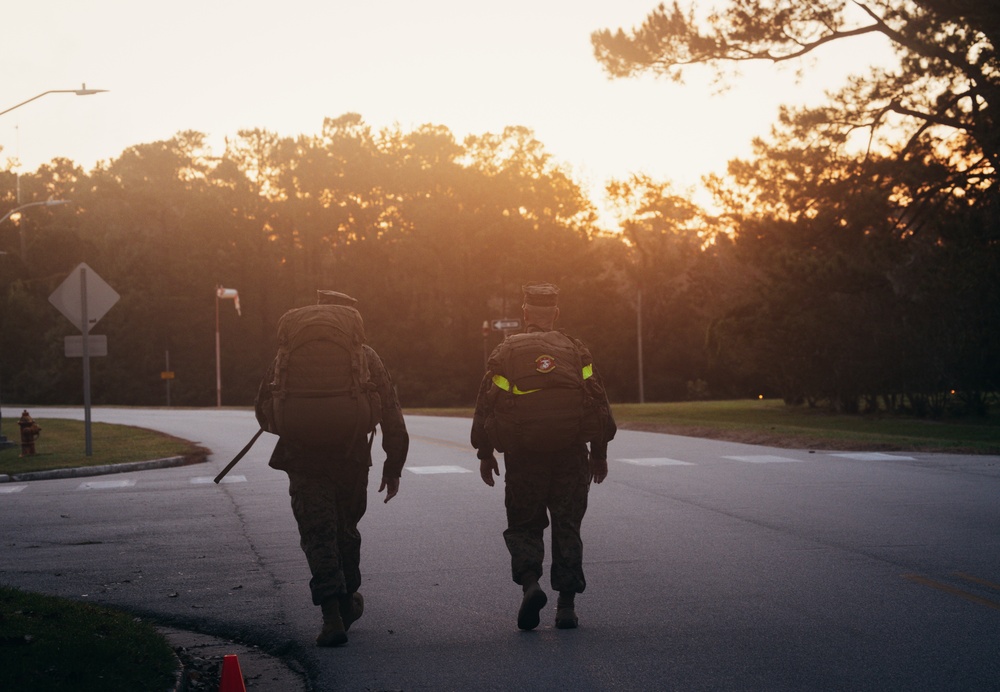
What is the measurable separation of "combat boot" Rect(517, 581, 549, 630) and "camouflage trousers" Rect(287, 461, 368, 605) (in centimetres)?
95

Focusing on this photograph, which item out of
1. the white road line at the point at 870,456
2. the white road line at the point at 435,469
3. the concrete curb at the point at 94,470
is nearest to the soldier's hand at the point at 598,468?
the white road line at the point at 435,469

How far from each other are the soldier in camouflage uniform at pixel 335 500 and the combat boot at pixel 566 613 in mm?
1110

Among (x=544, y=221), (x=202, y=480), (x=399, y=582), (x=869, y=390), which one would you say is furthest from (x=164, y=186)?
(x=399, y=582)

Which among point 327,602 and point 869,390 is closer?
point 327,602

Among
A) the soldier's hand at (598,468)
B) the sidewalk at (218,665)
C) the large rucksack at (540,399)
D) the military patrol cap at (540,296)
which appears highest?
the military patrol cap at (540,296)

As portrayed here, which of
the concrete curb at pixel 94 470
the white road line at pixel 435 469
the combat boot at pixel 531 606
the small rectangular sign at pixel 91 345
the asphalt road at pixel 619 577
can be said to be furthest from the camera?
the small rectangular sign at pixel 91 345

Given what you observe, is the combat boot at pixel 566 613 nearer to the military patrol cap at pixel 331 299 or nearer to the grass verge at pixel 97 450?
the military patrol cap at pixel 331 299

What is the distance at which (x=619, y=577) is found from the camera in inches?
338

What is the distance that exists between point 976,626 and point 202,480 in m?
12.7

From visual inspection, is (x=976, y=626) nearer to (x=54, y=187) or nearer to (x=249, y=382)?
(x=249, y=382)

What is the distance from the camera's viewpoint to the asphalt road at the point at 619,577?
6059 mm

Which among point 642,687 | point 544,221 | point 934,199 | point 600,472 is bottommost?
point 642,687

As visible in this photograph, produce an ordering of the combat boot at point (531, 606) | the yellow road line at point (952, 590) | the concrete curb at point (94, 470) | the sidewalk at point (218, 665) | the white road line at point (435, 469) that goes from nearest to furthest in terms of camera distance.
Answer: the sidewalk at point (218, 665)
the combat boot at point (531, 606)
the yellow road line at point (952, 590)
the white road line at point (435, 469)
the concrete curb at point (94, 470)

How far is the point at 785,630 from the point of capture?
6.74m
